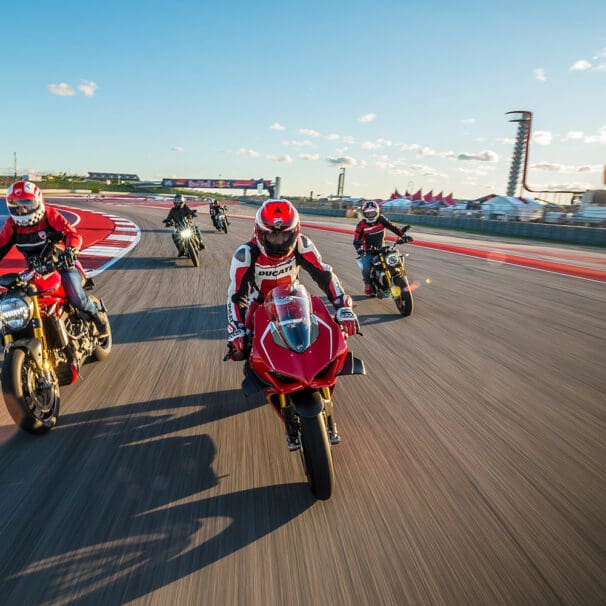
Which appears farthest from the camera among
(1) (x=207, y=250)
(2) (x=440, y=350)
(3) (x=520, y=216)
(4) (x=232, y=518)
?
(3) (x=520, y=216)

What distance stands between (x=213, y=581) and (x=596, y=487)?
8.48 ft

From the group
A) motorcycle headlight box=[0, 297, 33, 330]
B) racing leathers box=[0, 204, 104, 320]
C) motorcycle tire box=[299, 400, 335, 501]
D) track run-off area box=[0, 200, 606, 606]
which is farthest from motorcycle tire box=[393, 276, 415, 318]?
motorcycle headlight box=[0, 297, 33, 330]

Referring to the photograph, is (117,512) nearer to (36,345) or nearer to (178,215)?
(36,345)

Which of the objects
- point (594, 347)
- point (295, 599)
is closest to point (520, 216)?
point (594, 347)

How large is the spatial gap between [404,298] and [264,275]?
12.8ft

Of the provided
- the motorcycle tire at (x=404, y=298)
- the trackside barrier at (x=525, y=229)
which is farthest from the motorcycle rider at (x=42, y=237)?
the trackside barrier at (x=525, y=229)

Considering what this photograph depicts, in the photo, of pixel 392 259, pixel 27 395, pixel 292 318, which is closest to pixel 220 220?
pixel 392 259

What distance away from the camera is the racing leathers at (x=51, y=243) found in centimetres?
431

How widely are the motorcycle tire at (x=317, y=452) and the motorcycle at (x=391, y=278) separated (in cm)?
493

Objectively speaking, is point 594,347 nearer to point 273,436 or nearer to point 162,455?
point 273,436

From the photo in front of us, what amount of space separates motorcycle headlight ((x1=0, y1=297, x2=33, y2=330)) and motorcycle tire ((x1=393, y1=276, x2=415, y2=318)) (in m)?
5.47

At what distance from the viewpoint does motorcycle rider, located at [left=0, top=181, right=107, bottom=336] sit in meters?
4.29

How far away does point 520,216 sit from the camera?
34.7 m

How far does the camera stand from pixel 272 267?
13.0 feet
